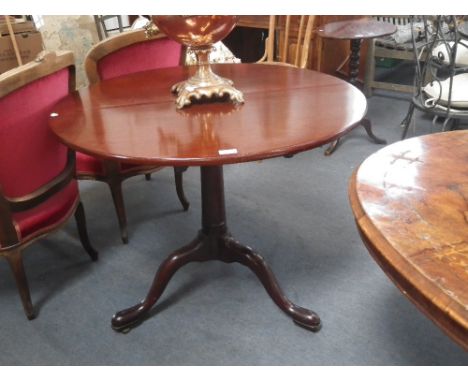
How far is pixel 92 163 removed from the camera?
67.7 inches

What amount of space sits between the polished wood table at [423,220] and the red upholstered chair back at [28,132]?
0.96 meters

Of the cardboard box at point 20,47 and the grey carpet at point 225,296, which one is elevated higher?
the cardboard box at point 20,47

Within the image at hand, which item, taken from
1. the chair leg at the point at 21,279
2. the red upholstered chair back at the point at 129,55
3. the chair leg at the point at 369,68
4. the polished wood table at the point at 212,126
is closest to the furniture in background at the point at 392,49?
the chair leg at the point at 369,68

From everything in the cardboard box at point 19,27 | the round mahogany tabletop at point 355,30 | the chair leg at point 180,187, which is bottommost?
the chair leg at point 180,187

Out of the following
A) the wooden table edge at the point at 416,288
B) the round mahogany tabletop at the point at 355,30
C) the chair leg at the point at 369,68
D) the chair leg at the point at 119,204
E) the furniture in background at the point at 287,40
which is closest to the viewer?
the wooden table edge at the point at 416,288

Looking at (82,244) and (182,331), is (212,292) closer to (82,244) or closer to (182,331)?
(182,331)

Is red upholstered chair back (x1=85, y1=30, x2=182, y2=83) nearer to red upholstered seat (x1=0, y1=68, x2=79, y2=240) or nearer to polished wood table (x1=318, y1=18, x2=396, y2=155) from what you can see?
red upholstered seat (x1=0, y1=68, x2=79, y2=240)

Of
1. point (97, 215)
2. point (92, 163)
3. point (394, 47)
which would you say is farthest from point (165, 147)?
point (394, 47)

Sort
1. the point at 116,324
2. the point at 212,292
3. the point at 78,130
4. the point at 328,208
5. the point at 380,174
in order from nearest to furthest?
the point at 380,174 < the point at 78,130 < the point at 116,324 < the point at 212,292 < the point at 328,208

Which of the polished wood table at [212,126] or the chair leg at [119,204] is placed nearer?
the polished wood table at [212,126]

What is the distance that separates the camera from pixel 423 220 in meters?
0.59

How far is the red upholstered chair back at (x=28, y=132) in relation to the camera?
3.88 ft

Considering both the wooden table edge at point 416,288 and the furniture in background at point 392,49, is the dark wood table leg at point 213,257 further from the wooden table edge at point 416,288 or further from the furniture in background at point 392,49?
the furniture in background at point 392,49

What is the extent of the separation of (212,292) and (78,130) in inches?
30.3
